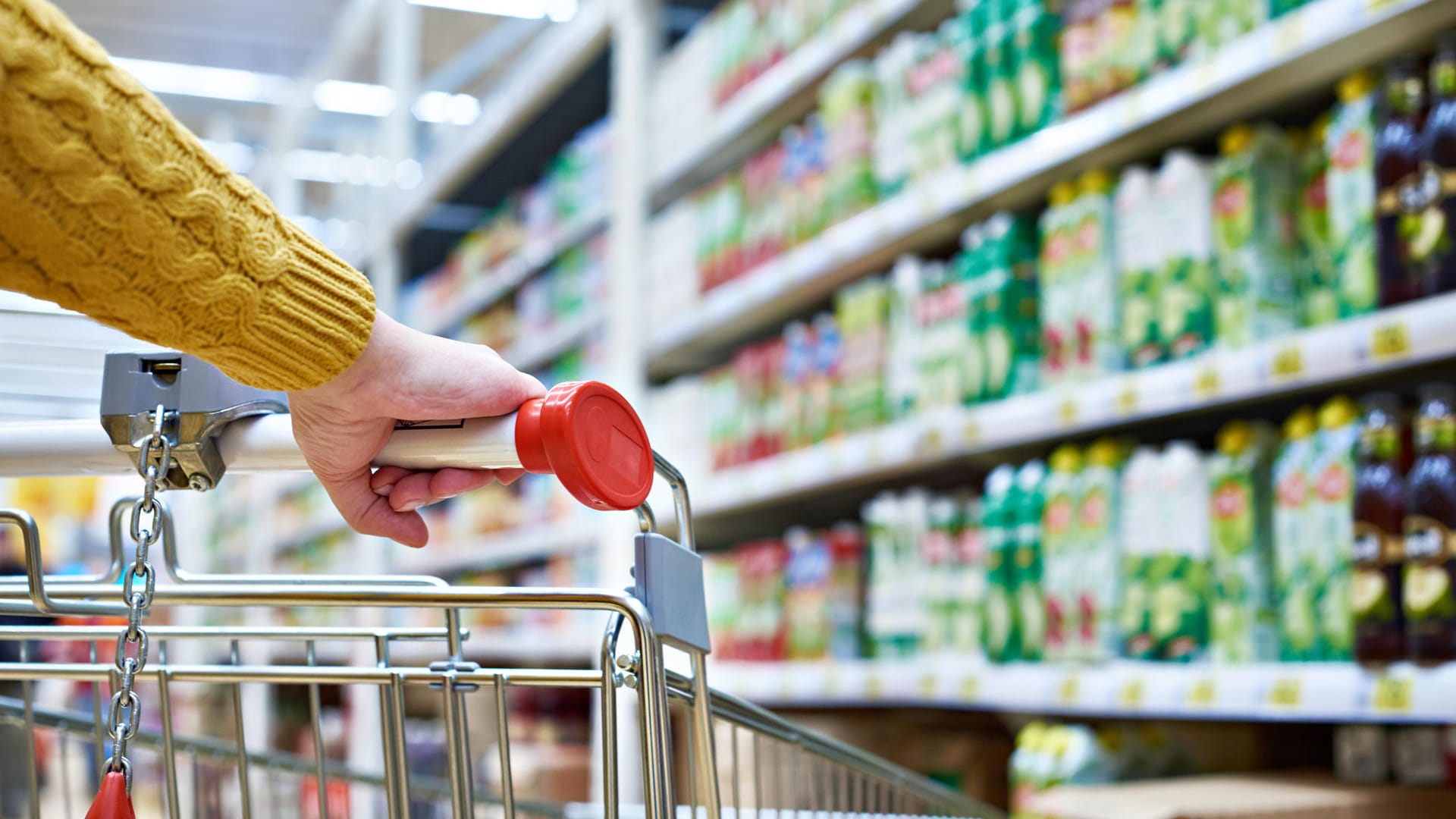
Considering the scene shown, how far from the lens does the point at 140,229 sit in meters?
0.64

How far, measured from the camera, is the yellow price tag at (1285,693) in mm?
1430

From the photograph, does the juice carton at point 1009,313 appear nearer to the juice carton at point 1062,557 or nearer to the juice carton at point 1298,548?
the juice carton at point 1062,557

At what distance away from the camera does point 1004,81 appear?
196 cm

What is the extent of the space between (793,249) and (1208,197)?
3.08ft

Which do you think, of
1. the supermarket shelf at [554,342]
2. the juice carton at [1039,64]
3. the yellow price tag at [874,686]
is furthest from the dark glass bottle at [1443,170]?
the supermarket shelf at [554,342]

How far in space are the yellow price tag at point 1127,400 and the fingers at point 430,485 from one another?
1029mm

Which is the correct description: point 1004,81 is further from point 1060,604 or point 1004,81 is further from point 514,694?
point 514,694

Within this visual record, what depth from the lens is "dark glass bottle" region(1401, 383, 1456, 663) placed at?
4.30 ft

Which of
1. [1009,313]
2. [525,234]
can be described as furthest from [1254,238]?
[525,234]

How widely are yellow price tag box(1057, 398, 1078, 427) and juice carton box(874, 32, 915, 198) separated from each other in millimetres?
549

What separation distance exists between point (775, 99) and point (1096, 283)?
915 mm

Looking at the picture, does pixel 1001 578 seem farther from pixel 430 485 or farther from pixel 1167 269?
pixel 430 485

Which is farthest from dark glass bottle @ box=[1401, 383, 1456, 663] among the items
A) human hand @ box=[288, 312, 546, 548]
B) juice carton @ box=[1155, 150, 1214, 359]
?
human hand @ box=[288, 312, 546, 548]

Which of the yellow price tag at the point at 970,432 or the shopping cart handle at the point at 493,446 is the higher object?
the yellow price tag at the point at 970,432
